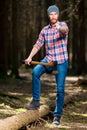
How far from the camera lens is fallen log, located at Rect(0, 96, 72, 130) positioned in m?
7.85

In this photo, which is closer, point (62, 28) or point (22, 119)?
point (22, 119)

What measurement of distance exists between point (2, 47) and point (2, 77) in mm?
2548

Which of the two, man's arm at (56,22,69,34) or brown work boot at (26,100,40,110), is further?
brown work boot at (26,100,40,110)

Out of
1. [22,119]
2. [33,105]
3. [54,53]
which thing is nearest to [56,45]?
[54,53]

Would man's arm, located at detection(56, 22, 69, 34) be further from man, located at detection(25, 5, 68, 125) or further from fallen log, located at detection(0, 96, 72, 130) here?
fallen log, located at detection(0, 96, 72, 130)

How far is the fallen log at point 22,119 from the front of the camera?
785cm

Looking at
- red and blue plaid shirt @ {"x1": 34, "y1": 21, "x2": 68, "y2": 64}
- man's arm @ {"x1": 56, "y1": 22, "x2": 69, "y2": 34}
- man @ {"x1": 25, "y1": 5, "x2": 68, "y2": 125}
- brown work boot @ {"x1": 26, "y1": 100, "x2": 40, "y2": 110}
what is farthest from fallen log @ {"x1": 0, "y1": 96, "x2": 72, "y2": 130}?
man's arm @ {"x1": 56, "y1": 22, "x2": 69, "y2": 34}

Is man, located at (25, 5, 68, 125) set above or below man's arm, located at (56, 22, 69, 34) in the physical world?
below

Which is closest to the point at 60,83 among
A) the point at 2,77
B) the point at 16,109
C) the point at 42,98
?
the point at 16,109

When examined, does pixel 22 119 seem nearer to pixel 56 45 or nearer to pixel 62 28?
pixel 56 45

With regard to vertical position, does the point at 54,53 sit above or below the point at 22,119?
above

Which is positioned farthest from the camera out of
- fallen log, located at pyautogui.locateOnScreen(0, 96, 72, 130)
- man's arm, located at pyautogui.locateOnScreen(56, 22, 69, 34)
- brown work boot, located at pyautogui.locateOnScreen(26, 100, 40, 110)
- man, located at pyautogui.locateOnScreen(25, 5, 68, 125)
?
brown work boot, located at pyautogui.locateOnScreen(26, 100, 40, 110)

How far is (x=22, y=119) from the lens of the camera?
8594mm

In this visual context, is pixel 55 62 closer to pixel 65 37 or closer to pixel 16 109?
pixel 65 37
